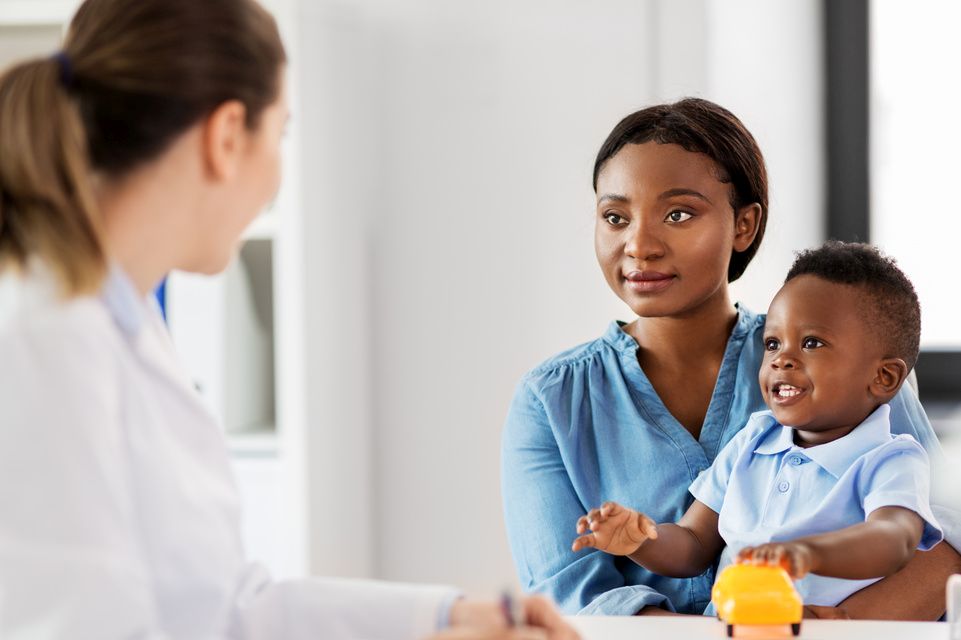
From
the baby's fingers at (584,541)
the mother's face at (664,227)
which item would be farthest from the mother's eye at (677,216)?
the baby's fingers at (584,541)

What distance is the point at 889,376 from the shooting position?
1248mm

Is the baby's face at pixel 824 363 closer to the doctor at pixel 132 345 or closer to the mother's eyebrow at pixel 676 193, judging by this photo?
the mother's eyebrow at pixel 676 193

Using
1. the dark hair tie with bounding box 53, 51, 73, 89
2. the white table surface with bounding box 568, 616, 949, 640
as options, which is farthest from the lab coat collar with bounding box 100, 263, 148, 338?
the white table surface with bounding box 568, 616, 949, 640

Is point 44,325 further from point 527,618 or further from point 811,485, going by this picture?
point 811,485

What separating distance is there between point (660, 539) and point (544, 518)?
18 centimetres

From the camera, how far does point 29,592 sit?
71 centimetres

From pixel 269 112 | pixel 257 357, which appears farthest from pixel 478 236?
pixel 269 112

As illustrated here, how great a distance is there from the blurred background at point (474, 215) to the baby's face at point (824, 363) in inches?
45.3

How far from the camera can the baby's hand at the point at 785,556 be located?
0.93m

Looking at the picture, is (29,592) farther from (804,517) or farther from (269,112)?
(804,517)

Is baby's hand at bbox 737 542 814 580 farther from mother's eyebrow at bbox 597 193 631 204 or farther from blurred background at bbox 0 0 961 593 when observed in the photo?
blurred background at bbox 0 0 961 593

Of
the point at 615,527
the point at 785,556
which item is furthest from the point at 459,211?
the point at 785,556

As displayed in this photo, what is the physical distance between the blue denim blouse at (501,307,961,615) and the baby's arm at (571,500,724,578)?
0.18 ft

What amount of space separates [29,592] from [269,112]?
1.43 ft
